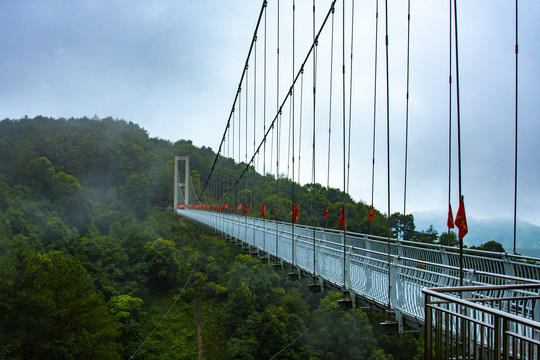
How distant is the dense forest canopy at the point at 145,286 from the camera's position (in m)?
18.0

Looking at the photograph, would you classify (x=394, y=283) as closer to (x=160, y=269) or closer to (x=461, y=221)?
(x=461, y=221)

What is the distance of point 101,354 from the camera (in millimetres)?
17812

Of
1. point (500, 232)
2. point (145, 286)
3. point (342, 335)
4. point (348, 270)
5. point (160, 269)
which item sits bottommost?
point (342, 335)

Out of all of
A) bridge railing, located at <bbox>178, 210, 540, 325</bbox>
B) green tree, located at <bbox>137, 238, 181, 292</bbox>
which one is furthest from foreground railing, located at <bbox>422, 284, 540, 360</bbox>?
green tree, located at <bbox>137, 238, 181, 292</bbox>

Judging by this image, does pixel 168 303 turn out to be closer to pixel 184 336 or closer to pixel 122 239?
pixel 184 336

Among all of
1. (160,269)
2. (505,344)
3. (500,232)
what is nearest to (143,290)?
(160,269)

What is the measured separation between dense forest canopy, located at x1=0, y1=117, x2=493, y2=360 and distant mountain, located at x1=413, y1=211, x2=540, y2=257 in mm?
2315

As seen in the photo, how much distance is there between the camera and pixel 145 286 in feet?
101

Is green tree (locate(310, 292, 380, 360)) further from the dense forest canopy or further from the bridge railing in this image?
the bridge railing

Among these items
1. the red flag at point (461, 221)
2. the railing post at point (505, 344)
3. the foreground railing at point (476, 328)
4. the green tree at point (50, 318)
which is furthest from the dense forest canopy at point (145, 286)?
the railing post at point (505, 344)

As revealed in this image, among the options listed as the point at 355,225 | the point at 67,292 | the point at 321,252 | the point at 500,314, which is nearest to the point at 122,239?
the point at 67,292

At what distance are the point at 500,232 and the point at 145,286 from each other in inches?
1079

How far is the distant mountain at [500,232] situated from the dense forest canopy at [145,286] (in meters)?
2.31

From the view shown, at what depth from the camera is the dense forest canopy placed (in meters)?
18.0
